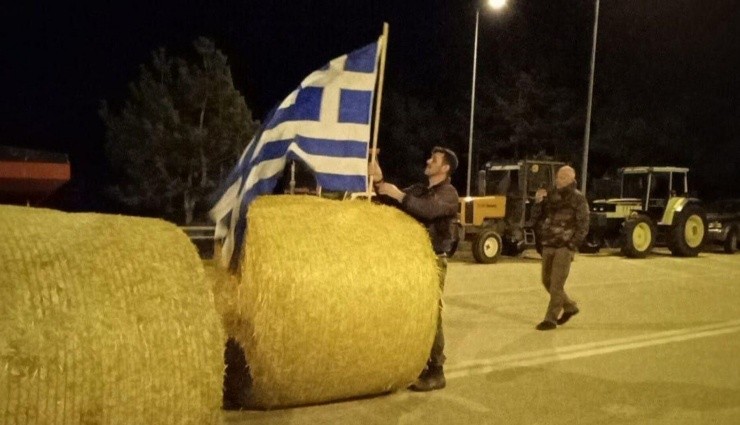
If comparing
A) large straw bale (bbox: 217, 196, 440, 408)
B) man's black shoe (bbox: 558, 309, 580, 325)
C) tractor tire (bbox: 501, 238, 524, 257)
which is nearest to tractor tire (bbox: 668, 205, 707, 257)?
tractor tire (bbox: 501, 238, 524, 257)

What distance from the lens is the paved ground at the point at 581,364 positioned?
20.0 ft

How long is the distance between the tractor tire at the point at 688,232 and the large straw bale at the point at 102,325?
60.1ft

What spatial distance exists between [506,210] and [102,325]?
1617cm

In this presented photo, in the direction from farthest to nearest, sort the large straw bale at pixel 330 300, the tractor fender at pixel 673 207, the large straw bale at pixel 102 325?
the tractor fender at pixel 673 207
the large straw bale at pixel 330 300
the large straw bale at pixel 102 325

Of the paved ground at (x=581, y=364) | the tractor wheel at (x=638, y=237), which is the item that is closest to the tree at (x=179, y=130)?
the tractor wheel at (x=638, y=237)

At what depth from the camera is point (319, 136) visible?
6.17 meters

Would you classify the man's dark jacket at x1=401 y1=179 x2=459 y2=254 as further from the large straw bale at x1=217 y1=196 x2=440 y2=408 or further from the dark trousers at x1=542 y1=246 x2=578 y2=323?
the dark trousers at x1=542 y1=246 x2=578 y2=323

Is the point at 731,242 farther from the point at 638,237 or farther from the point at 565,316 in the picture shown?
the point at 565,316

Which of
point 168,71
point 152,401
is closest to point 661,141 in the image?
point 168,71

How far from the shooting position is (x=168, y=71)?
27.4 m

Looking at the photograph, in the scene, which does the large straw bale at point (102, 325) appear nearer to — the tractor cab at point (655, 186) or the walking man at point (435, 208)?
the walking man at point (435, 208)

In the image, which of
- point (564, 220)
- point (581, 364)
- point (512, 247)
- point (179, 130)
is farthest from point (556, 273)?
point (179, 130)

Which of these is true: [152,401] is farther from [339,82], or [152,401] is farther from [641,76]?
[641,76]

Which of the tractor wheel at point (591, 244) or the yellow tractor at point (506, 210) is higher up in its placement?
the yellow tractor at point (506, 210)
